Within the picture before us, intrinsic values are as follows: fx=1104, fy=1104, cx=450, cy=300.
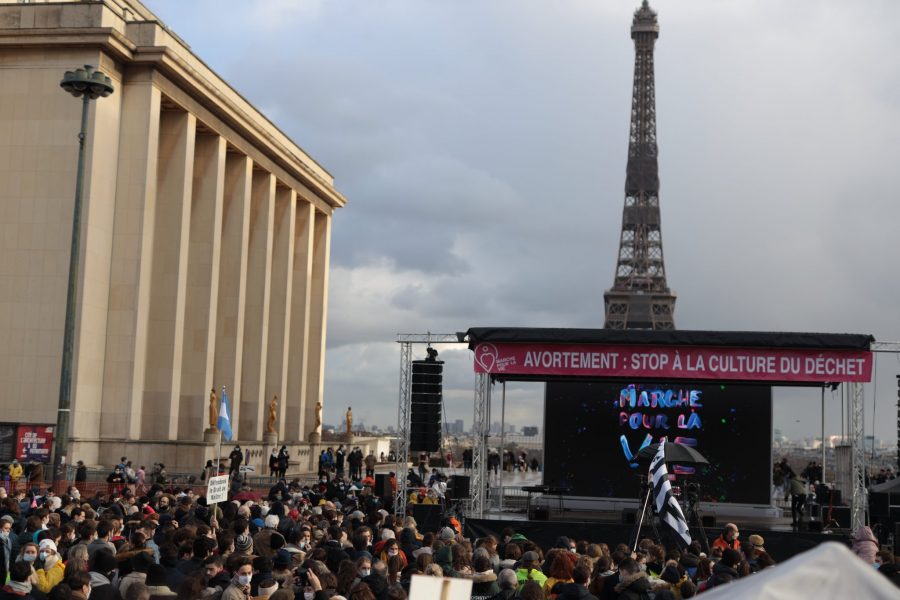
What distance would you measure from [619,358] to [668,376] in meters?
1.09

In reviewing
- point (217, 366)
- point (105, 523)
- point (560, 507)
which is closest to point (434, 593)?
point (105, 523)

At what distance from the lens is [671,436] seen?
27125 mm

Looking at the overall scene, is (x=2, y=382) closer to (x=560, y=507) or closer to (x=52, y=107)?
(x=52, y=107)

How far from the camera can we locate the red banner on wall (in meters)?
36.1

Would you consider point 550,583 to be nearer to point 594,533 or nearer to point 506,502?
point 594,533

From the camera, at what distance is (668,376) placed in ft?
76.2

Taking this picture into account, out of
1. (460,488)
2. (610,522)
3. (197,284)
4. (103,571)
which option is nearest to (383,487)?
(460,488)

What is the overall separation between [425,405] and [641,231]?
106768 millimetres

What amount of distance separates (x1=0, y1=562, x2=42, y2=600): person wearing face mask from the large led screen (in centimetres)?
1920

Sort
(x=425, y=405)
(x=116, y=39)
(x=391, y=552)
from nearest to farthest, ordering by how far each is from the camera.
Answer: (x=391, y=552)
(x=425, y=405)
(x=116, y=39)

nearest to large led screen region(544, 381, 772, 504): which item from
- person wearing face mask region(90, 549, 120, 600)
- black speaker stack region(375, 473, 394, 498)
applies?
black speaker stack region(375, 473, 394, 498)

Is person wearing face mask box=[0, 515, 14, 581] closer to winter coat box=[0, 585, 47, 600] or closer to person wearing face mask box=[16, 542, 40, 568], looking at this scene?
person wearing face mask box=[16, 542, 40, 568]

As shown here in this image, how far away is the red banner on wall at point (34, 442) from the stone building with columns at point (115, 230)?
0.75 m

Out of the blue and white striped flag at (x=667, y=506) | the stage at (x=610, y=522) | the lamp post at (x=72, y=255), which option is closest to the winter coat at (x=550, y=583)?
the blue and white striped flag at (x=667, y=506)
